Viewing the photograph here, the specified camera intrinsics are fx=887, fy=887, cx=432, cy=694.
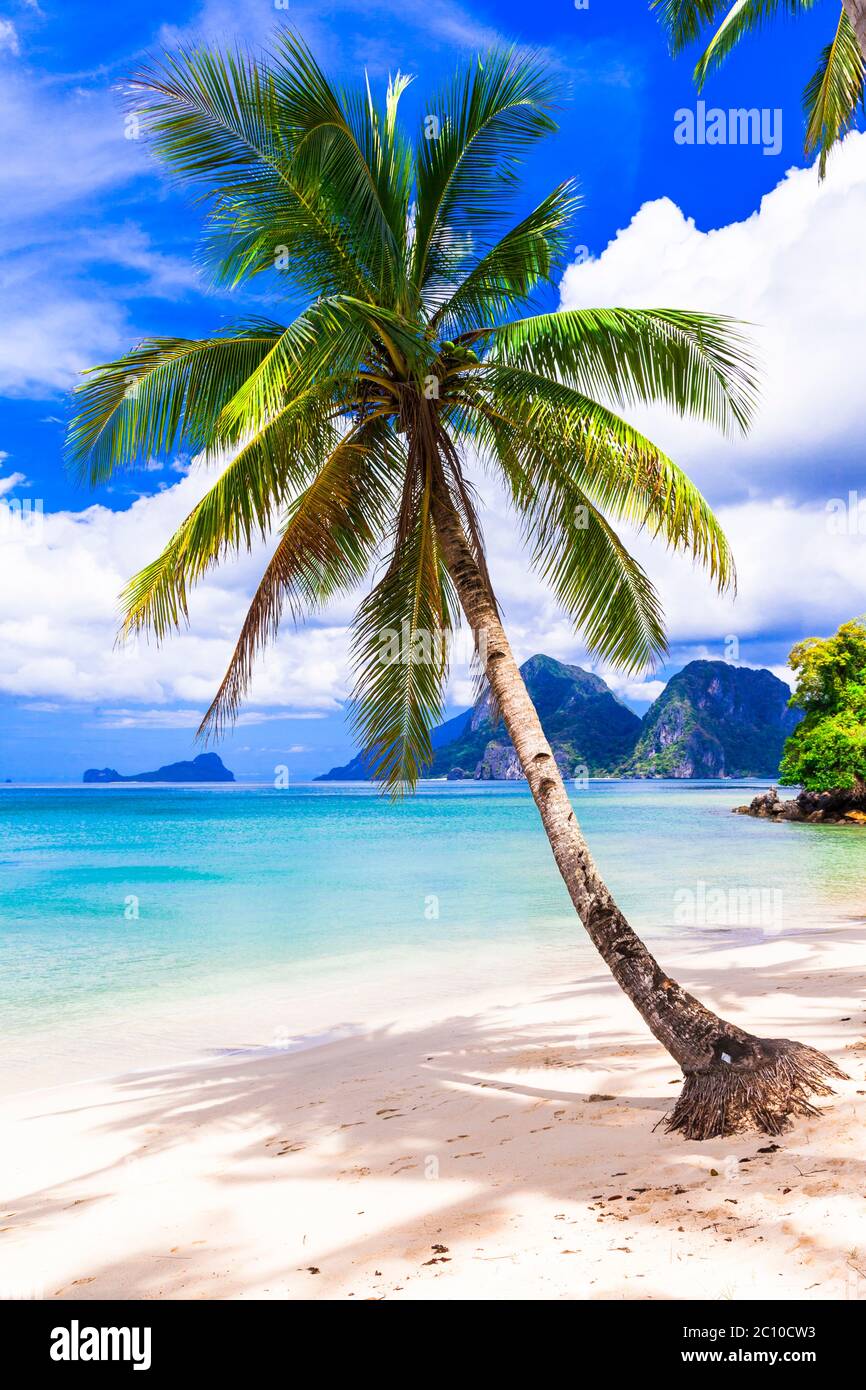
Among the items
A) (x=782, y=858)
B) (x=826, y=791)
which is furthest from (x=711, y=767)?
(x=782, y=858)

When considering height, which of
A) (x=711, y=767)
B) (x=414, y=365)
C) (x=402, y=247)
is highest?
(x=402, y=247)

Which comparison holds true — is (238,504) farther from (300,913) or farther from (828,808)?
(828,808)

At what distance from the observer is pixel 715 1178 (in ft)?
13.1

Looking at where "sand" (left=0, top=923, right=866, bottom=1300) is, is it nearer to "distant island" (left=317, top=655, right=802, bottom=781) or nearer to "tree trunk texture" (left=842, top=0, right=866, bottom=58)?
"tree trunk texture" (left=842, top=0, right=866, bottom=58)

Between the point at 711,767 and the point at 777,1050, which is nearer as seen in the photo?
the point at 777,1050

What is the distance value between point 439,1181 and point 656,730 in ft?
429

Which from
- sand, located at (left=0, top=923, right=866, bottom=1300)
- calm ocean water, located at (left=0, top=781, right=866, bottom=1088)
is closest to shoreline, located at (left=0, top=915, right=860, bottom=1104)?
calm ocean water, located at (left=0, top=781, right=866, bottom=1088)

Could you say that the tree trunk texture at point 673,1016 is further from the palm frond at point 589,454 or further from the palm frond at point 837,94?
the palm frond at point 837,94

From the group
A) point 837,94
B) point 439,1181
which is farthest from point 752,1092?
point 837,94

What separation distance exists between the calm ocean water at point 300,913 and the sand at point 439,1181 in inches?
106

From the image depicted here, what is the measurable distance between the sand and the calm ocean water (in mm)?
2687
